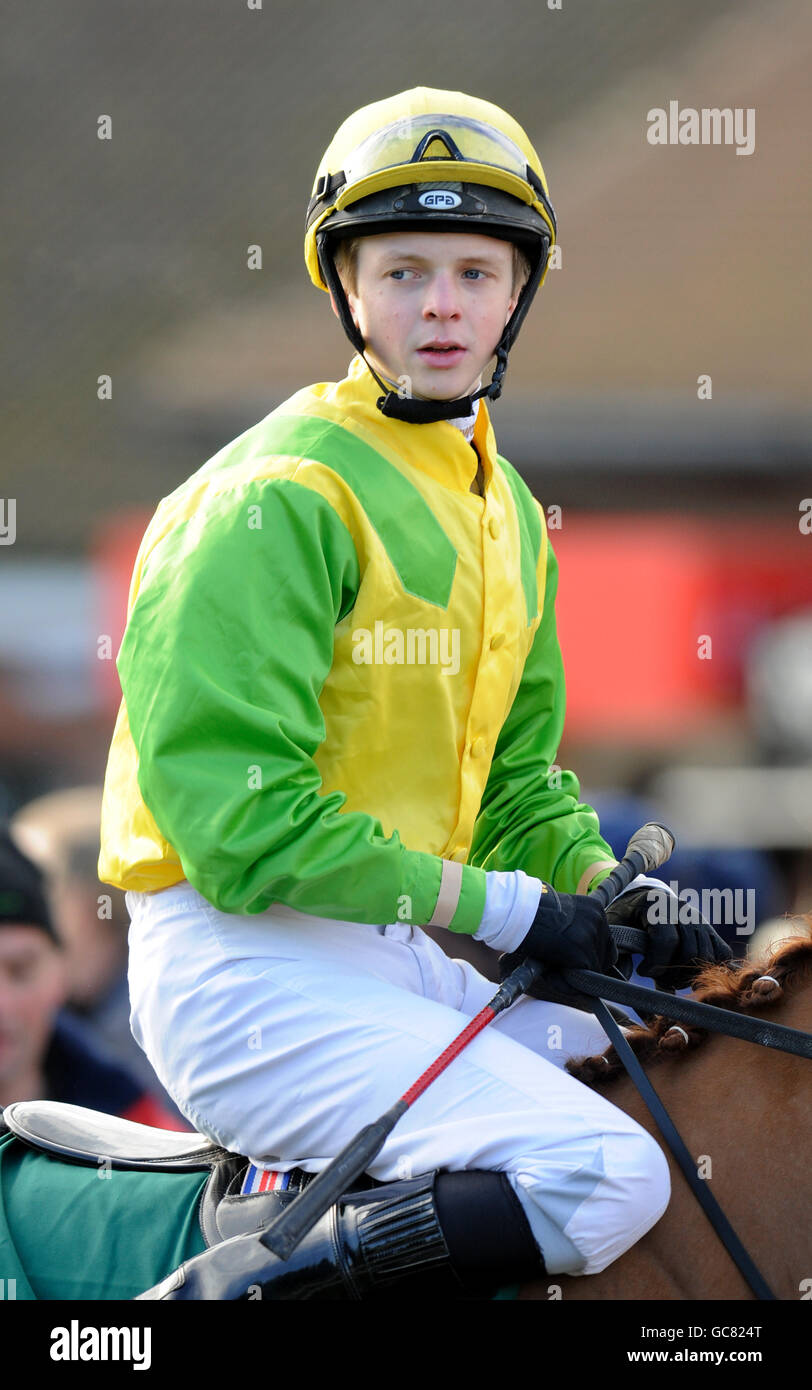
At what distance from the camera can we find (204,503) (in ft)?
6.28

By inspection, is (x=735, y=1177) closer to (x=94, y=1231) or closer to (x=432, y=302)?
(x=94, y=1231)

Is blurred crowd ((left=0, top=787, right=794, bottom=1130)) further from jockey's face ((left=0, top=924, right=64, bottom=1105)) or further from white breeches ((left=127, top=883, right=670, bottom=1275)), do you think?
white breeches ((left=127, top=883, right=670, bottom=1275))

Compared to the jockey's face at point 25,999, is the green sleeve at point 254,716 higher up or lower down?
higher up

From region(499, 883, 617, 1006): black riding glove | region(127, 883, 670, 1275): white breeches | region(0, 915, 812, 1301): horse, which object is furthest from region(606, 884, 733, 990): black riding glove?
region(127, 883, 670, 1275): white breeches

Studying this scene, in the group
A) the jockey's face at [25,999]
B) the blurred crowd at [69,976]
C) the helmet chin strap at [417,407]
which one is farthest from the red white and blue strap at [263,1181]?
the jockey's face at [25,999]

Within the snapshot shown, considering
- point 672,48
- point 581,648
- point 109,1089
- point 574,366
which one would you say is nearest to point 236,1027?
point 109,1089

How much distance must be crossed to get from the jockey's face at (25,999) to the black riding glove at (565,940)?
7.40ft

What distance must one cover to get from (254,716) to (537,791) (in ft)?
2.80

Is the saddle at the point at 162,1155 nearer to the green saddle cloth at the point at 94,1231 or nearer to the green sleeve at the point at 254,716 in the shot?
the green saddle cloth at the point at 94,1231

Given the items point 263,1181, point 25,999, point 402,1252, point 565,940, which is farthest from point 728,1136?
point 25,999

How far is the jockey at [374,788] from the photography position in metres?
1.72
